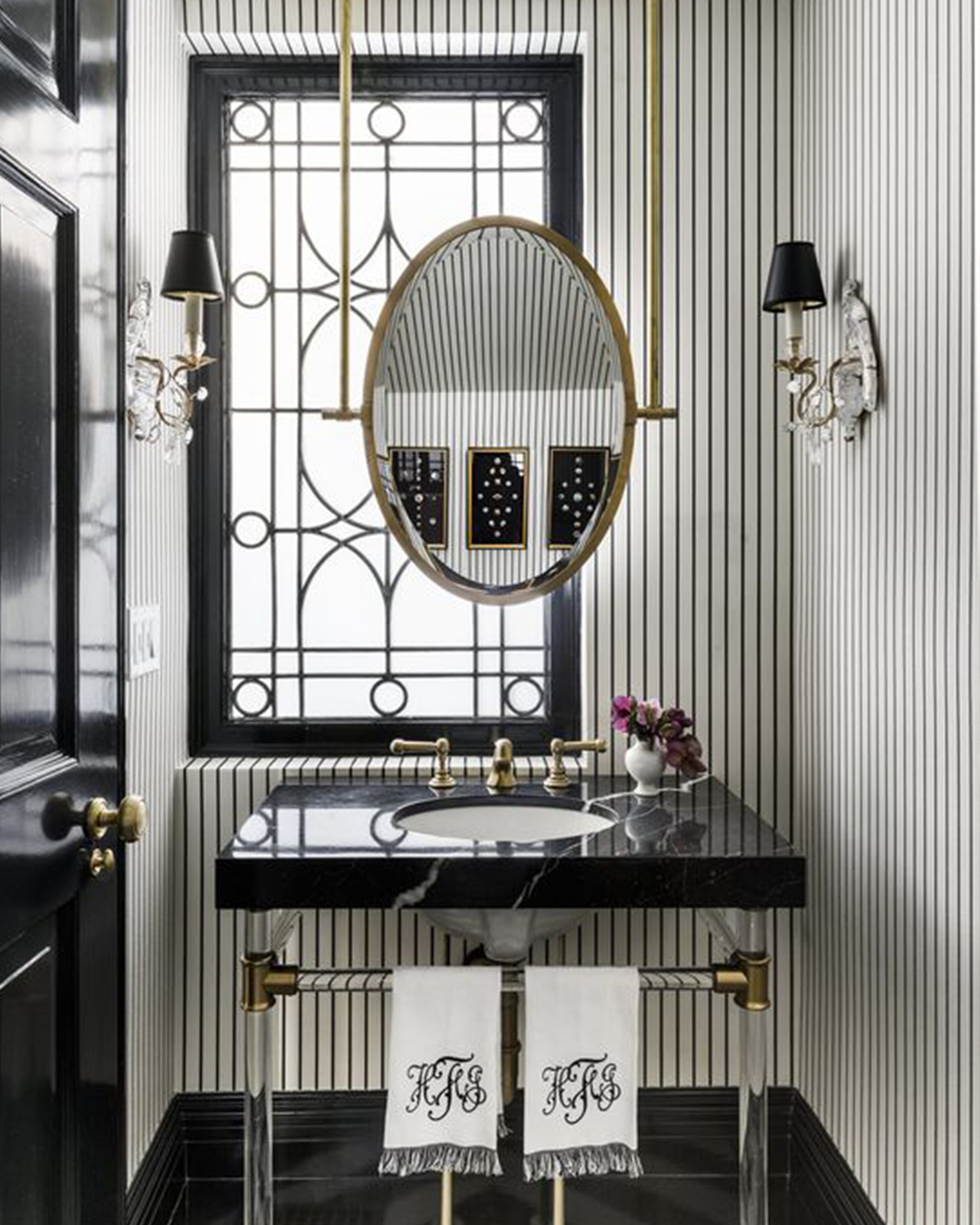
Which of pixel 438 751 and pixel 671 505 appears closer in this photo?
pixel 438 751

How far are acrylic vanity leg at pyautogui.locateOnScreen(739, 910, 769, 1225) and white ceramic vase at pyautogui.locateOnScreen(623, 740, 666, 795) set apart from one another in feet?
1.15

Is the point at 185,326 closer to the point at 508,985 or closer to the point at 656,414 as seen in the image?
the point at 656,414

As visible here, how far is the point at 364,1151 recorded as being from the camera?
219cm

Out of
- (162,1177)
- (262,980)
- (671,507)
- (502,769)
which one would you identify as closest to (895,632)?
(671,507)

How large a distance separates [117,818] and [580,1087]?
766 mm

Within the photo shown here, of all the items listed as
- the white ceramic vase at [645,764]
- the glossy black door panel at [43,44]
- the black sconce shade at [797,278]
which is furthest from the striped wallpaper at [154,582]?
the black sconce shade at [797,278]

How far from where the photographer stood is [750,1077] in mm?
1699

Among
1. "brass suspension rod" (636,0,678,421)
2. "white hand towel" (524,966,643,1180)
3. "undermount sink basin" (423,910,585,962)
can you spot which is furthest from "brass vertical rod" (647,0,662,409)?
"white hand towel" (524,966,643,1180)

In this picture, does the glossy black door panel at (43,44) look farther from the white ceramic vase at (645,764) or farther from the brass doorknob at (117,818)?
the white ceramic vase at (645,764)

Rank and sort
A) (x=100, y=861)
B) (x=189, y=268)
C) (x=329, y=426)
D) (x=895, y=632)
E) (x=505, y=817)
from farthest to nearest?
(x=329, y=426), (x=505, y=817), (x=189, y=268), (x=895, y=632), (x=100, y=861)

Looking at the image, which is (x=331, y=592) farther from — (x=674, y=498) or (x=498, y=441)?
(x=674, y=498)

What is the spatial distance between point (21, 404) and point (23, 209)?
187 mm

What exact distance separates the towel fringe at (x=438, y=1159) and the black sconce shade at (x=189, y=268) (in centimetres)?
136

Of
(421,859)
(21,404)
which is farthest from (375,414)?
(21,404)
